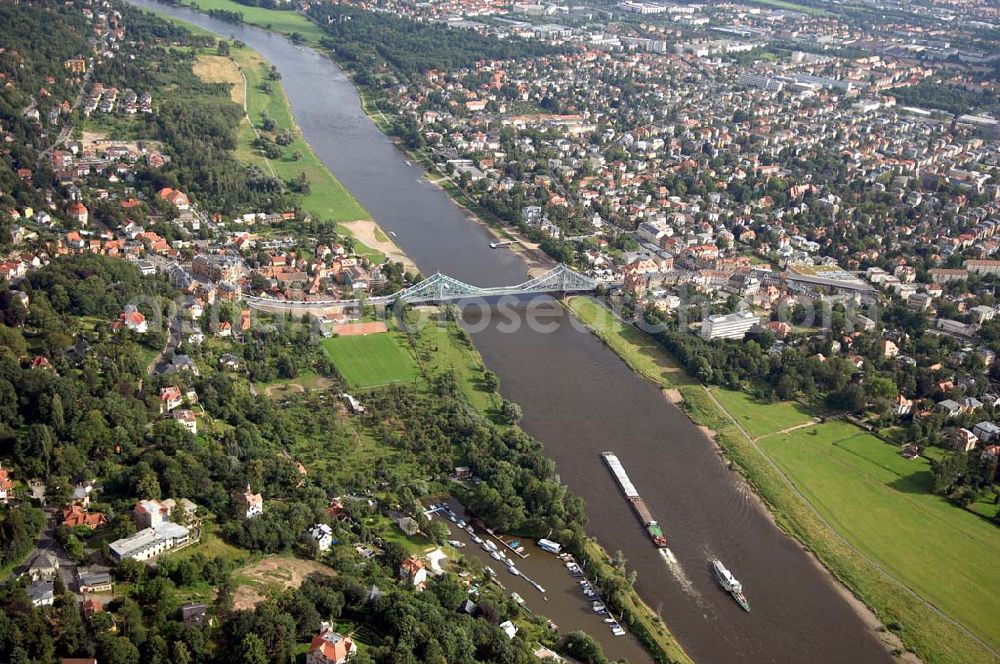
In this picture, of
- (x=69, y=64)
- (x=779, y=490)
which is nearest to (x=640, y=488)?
(x=779, y=490)

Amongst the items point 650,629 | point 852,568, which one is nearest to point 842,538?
point 852,568

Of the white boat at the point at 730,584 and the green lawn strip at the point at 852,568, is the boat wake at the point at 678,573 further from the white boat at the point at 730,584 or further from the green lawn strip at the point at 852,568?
the green lawn strip at the point at 852,568

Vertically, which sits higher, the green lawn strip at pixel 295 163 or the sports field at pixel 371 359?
the green lawn strip at pixel 295 163

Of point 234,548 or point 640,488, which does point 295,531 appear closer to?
point 234,548

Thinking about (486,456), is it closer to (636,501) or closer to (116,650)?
(636,501)

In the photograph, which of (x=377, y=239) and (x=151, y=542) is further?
(x=377, y=239)

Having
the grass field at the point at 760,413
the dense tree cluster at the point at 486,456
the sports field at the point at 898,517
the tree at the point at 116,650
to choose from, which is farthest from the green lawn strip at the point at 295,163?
the tree at the point at 116,650
